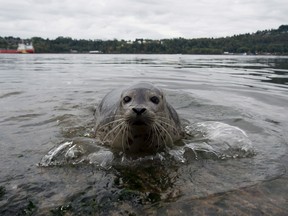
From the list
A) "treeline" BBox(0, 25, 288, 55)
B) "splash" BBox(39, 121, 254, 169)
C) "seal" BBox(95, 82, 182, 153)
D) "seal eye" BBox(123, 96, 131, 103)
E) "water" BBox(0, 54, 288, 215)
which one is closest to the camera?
"water" BBox(0, 54, 288, 215)

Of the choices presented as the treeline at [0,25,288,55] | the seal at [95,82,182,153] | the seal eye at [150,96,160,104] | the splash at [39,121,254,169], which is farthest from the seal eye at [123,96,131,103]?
the treeline at [0,25,288,55]

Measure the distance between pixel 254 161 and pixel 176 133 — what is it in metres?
1.17

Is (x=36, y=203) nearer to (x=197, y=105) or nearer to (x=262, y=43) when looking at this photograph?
(x=197, y=105)

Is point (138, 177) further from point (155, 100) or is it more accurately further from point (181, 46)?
point (181, 46)

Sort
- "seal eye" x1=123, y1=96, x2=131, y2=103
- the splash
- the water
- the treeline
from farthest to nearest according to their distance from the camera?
1. the treeline
2. "seal eye" x1=123, y1=96, x2=131, y2=103
3. the splash
4. the water

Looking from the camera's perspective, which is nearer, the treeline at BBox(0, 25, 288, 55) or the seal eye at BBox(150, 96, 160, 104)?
the seal eye at BBox(150, 96, 160, 104)

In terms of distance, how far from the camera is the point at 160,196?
9.53ft

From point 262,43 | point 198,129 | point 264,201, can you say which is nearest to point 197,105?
point 198,129

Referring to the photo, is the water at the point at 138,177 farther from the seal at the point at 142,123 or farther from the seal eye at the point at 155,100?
the seal eye at the point at 155,100

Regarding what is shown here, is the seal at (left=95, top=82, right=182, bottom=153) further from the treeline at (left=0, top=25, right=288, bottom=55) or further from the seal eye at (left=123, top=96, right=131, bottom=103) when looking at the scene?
the treeline at (left=0, top=25, right=288, bottom=55)

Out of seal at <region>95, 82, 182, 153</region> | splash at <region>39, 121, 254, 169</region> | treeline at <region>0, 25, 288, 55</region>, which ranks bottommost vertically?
treeline at <region>0, 25, 288, 55</region>

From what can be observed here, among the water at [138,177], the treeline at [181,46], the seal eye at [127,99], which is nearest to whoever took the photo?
the water at [138,177]

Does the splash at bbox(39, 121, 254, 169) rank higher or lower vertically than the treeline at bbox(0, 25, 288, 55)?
higher

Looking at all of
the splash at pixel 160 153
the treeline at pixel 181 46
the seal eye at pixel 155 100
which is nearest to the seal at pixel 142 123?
the seal eye at pixel 155 100
